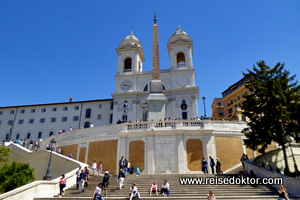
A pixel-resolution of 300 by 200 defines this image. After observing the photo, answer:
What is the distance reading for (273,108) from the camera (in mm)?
16562

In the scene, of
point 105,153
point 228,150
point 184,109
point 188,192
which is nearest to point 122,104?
point 184,109

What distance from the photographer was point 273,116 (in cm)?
1608

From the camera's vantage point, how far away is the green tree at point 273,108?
52.6 feet

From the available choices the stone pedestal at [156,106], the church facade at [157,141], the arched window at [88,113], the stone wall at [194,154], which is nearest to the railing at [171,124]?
the church facade at [157,141]

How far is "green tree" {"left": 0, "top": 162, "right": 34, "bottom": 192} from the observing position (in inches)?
545

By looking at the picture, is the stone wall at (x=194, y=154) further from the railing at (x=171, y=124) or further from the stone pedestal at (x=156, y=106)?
the stone pedestal at (x=156, y=106)

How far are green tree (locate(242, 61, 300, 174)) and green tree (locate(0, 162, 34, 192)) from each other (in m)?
14.8

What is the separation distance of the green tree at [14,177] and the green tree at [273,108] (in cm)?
1479

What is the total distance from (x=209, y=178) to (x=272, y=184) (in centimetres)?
350

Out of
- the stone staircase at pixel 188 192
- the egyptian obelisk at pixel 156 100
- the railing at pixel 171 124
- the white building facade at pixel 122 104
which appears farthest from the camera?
the white building facade at pixel 122 104

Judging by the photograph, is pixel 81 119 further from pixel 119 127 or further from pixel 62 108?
pixel 119 127

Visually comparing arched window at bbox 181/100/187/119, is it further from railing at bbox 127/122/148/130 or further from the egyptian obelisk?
railing at bbox 127/122/148/130

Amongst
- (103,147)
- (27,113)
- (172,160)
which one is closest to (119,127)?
(103,147)

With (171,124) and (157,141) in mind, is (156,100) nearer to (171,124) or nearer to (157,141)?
(171,124)
